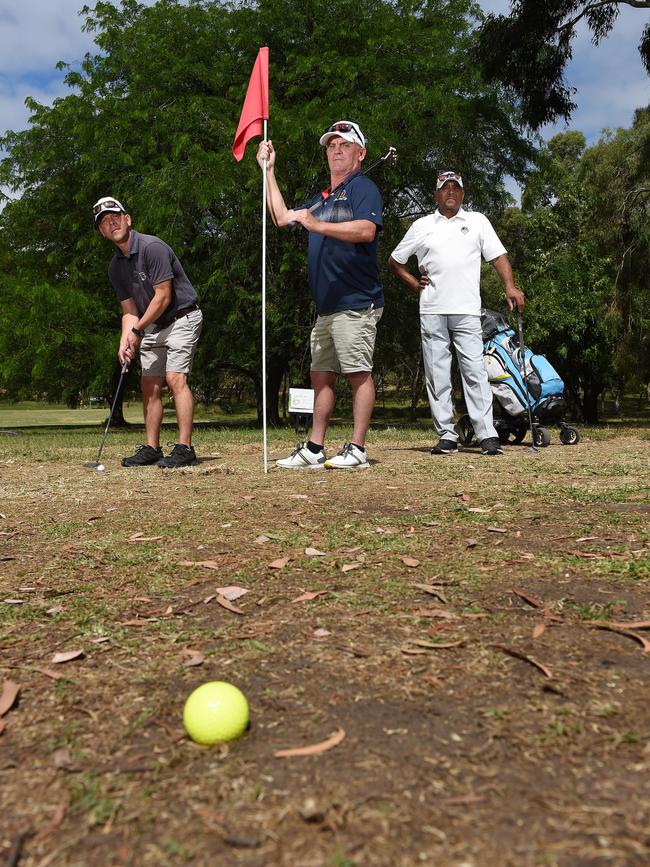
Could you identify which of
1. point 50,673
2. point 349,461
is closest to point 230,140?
point 349,461

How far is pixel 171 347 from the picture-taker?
6957 millimetres

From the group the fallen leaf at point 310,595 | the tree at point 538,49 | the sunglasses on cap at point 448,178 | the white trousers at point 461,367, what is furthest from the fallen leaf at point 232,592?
the tree at point 538,49

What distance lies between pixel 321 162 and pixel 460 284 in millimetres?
10197

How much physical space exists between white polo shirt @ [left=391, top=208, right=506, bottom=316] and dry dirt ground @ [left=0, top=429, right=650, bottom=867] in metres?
3.41

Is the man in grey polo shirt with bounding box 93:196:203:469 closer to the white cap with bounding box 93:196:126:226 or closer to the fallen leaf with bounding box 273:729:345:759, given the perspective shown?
the white cap with bounding box 93:196:126:226

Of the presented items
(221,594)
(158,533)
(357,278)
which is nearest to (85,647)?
(221,594)

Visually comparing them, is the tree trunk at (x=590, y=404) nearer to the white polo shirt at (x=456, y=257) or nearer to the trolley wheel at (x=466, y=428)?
the trolley wheel at (x=466, y=428)

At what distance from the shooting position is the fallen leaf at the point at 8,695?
2045mm

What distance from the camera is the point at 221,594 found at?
2.90 metres

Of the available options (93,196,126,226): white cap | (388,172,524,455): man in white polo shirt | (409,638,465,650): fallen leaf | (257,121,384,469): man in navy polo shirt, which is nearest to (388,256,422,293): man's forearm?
(388,172,524,455): man in white polo shirt

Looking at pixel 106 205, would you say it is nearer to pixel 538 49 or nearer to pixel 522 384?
pixel 522 384

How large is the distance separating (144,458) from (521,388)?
3.95 m

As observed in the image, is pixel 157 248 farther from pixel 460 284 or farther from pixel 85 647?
pixel 85 647

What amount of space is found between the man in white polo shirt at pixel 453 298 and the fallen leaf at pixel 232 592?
4.62 metres
